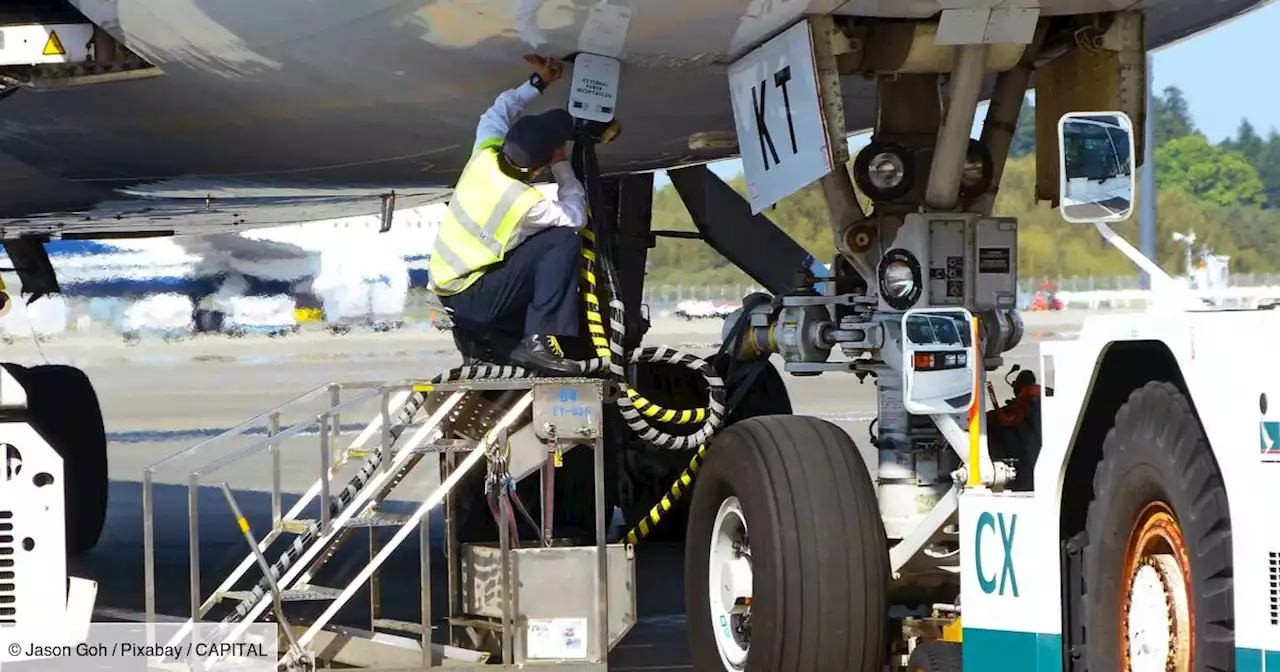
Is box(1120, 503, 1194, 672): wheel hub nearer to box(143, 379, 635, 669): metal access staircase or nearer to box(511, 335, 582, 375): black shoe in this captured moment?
box(143, 379, 635, 669): metal access staircase

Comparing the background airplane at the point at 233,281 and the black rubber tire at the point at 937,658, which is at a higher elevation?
the background airplane at the point at 233,281

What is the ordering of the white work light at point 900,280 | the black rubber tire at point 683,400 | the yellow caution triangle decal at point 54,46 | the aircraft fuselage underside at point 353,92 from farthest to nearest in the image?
1. the black rubber tire at point 683,400
2. the yellow caution triangle decal at point 54,46
3. the white work light at point 900,280
4. the aircraft fuselage underside at point 353,92

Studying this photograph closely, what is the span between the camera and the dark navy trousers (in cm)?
665

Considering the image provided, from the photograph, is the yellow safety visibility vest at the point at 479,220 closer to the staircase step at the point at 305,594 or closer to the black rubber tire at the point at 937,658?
the staircase step at the point at 305,594

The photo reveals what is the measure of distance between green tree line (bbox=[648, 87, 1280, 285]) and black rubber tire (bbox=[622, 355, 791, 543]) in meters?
0.97

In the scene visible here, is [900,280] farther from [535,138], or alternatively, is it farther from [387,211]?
[387,211]

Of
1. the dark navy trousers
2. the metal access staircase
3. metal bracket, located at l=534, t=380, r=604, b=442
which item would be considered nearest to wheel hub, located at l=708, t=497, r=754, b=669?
the metal access staircase

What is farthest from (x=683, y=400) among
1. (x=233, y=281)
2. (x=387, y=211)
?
(x=233, y=281)

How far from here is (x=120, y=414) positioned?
25734mm

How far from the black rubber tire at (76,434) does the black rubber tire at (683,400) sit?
3.36 meters

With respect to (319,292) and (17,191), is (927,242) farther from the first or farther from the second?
(319,292)

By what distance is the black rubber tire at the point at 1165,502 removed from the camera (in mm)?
3549

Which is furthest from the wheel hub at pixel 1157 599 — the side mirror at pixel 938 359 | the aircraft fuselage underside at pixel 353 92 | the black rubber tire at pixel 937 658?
the aircraft fuselage underside at pixel 353 92

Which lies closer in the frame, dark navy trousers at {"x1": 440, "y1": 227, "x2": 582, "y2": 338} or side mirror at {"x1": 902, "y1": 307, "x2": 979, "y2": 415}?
side mirror at {"x1": 902, "y1": 307, "x2": 979, "y2": 415}
